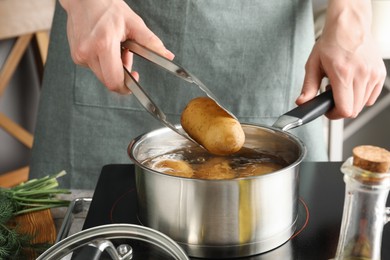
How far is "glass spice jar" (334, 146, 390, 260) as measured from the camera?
21.2 inches

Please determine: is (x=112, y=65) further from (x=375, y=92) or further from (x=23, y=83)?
(x=23, y=83)

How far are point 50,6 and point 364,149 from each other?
1985mm

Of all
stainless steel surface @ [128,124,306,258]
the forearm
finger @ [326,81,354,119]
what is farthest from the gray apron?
stainless steel surface @ [128,124,306,258]

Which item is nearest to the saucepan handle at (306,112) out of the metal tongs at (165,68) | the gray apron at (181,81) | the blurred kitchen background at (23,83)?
the metal tongs at (165,68)

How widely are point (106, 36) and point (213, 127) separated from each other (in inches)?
10.1

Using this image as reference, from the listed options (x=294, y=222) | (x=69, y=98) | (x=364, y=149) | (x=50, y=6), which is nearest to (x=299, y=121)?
(x=294, y=222)

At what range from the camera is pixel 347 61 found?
3.24 feet

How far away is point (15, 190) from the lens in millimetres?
1018

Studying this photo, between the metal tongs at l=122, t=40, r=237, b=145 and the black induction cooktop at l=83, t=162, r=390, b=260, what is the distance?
0.45 ft

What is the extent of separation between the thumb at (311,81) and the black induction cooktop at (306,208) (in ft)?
0.37

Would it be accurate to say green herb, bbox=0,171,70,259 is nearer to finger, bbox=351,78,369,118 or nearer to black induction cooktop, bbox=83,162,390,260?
black induction cooktop, bbox=83,162,390,260

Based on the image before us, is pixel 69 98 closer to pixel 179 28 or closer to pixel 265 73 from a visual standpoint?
pixel 179 28

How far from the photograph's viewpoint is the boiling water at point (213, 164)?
745 mm

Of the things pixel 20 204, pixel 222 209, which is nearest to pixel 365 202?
pixel 222 209
